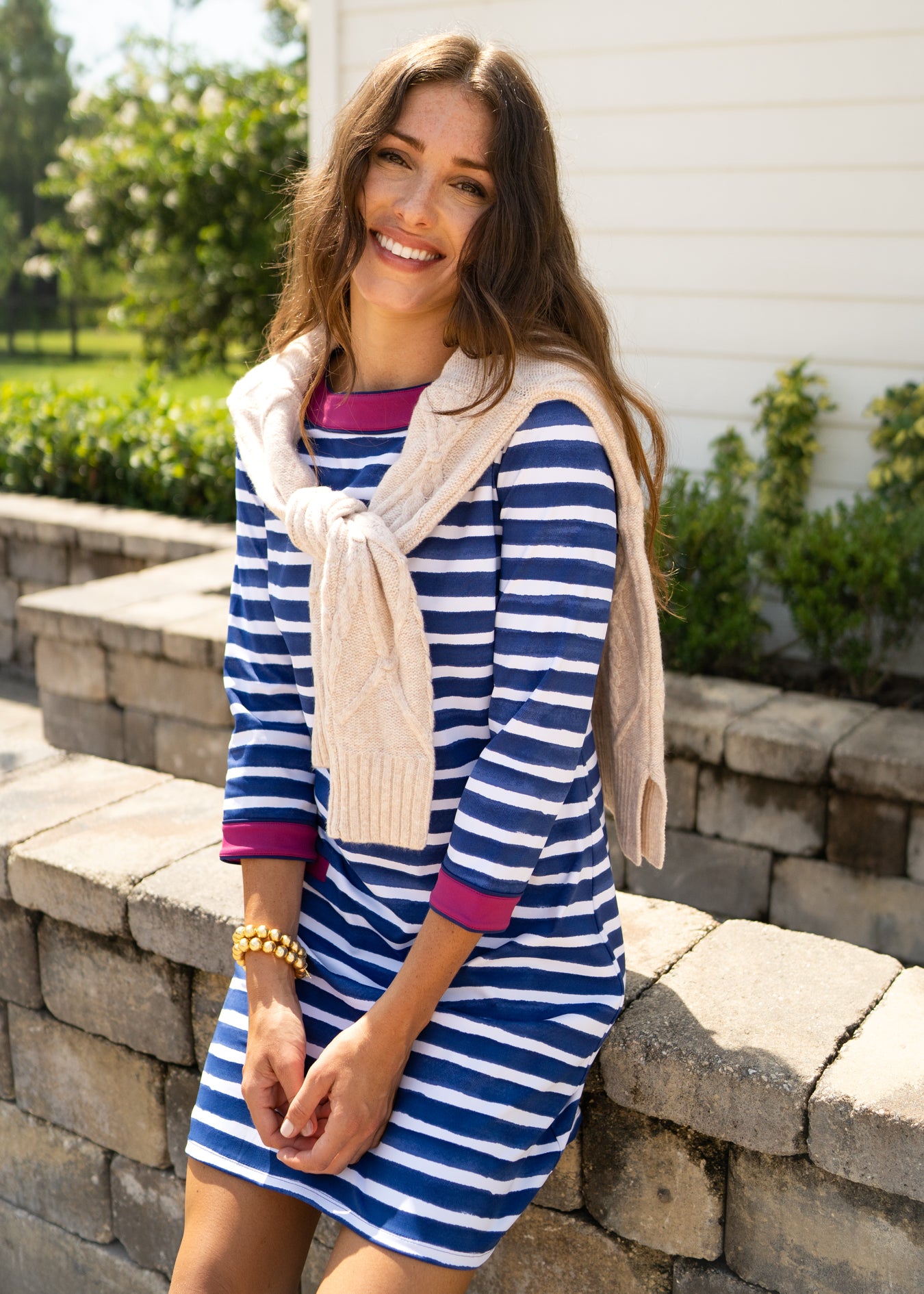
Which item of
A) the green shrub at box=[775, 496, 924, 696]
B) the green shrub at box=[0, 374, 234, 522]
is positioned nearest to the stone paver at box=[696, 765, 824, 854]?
the green shrub at box=[775, 496, 924, 696]

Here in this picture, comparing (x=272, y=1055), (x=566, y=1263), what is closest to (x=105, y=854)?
(x=272, y=1055)

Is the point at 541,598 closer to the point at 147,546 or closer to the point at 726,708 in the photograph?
the point at 726,708

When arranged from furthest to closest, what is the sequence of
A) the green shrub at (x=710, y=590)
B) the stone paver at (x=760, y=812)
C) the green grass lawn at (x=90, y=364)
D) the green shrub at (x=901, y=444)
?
the green grass lawn at (x=90, y=364), the green shrub at (x=901, y=444), the green shrub at (x=710, y=590), the stone paver at (x=760, y=812)

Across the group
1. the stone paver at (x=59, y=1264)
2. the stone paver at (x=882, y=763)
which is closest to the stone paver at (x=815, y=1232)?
the stone paver at (x=59, y=1264)

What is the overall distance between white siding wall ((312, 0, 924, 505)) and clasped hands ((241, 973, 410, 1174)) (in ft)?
11.2

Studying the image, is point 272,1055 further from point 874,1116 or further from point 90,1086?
point 90,1086

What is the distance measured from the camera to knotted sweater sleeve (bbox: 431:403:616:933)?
1510mm

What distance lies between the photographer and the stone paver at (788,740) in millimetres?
3488

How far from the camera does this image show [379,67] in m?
1.68

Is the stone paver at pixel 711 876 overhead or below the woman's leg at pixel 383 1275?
below

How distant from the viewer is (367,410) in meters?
1.75

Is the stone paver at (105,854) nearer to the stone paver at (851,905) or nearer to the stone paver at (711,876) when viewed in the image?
the stone paver at (711,876)

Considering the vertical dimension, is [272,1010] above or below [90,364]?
below

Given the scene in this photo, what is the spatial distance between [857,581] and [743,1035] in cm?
268
